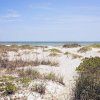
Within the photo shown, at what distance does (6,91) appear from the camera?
23.5ft

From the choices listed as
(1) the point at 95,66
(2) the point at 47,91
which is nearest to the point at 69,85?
(2) the point at 47,91

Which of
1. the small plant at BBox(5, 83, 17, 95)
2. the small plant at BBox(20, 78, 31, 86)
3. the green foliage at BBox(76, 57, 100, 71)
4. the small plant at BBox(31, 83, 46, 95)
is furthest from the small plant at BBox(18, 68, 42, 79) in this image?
the green foliage at BBox(76, 57, 100, 71)

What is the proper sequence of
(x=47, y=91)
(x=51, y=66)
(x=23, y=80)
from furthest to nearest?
(x=51, y=66) → (x=23, y=80) → (x=47, y=91)

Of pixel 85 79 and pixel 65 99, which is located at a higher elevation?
pixel 85 79

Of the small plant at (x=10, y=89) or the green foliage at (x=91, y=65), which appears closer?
the small plant at (x=10, y=89)

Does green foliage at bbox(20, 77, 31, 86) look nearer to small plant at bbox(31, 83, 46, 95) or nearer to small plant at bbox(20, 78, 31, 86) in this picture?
small plant at bbox(20, 78, 31, 86)

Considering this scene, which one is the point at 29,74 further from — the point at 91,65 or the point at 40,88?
the point at 91,65

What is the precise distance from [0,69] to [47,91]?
358 cm

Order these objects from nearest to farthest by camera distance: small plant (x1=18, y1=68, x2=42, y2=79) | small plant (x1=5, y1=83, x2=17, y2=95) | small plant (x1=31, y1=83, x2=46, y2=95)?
small plant (x1=5, y1=83, x2=17, y2=95) < small plant (x1=31, y1=83, x2=46, y2=95) < small plant (x1=18, y1=68, x2=42, y2=79)

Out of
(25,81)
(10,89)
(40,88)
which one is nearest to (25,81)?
(25,81)

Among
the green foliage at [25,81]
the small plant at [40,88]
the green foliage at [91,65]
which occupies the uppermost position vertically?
the green foliage at [91,65]

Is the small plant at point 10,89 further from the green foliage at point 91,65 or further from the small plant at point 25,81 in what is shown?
the green foliage at point 91,65

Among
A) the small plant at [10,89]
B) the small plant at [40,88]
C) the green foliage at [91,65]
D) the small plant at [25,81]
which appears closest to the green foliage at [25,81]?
the small plant at [25,81]

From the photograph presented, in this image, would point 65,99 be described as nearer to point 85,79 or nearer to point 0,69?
point 85,79
